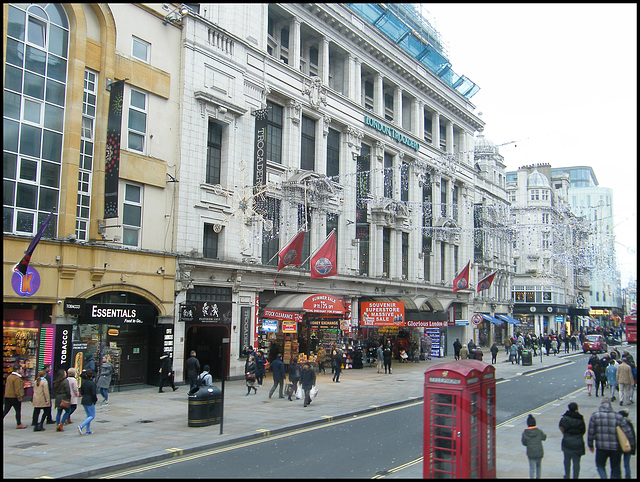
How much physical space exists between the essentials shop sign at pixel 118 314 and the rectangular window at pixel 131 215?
8.97 feet

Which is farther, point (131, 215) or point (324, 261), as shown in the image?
point (324, 261)

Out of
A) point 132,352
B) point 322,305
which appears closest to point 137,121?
point 132,352

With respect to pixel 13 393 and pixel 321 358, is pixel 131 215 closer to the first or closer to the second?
pixel 13 393

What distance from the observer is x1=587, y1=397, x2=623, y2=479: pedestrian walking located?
9234 mm

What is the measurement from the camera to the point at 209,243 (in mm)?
27406

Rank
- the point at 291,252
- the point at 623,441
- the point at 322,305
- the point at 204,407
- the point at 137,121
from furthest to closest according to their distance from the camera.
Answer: the point at 322,305 < the point at 291,252 < the point at 137,121 < the point at 204,407 < the point at 623,441

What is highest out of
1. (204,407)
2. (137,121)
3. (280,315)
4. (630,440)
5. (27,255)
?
(137,121)

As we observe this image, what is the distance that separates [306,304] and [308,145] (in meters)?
10.6

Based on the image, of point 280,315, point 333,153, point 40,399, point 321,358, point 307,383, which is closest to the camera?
point 40,399

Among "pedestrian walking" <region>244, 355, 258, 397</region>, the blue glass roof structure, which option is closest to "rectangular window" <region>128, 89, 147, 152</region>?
"pedestrian walking" <region>244, 355, 258, 397</region>

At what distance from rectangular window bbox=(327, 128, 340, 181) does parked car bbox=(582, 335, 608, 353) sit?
33157 millimetres

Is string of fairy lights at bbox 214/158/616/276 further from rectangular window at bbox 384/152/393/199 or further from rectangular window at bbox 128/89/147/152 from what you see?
rectangular window at bbox 128/89/147/152

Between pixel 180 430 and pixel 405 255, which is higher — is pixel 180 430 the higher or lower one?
the lower one

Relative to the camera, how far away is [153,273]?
78.5ft
